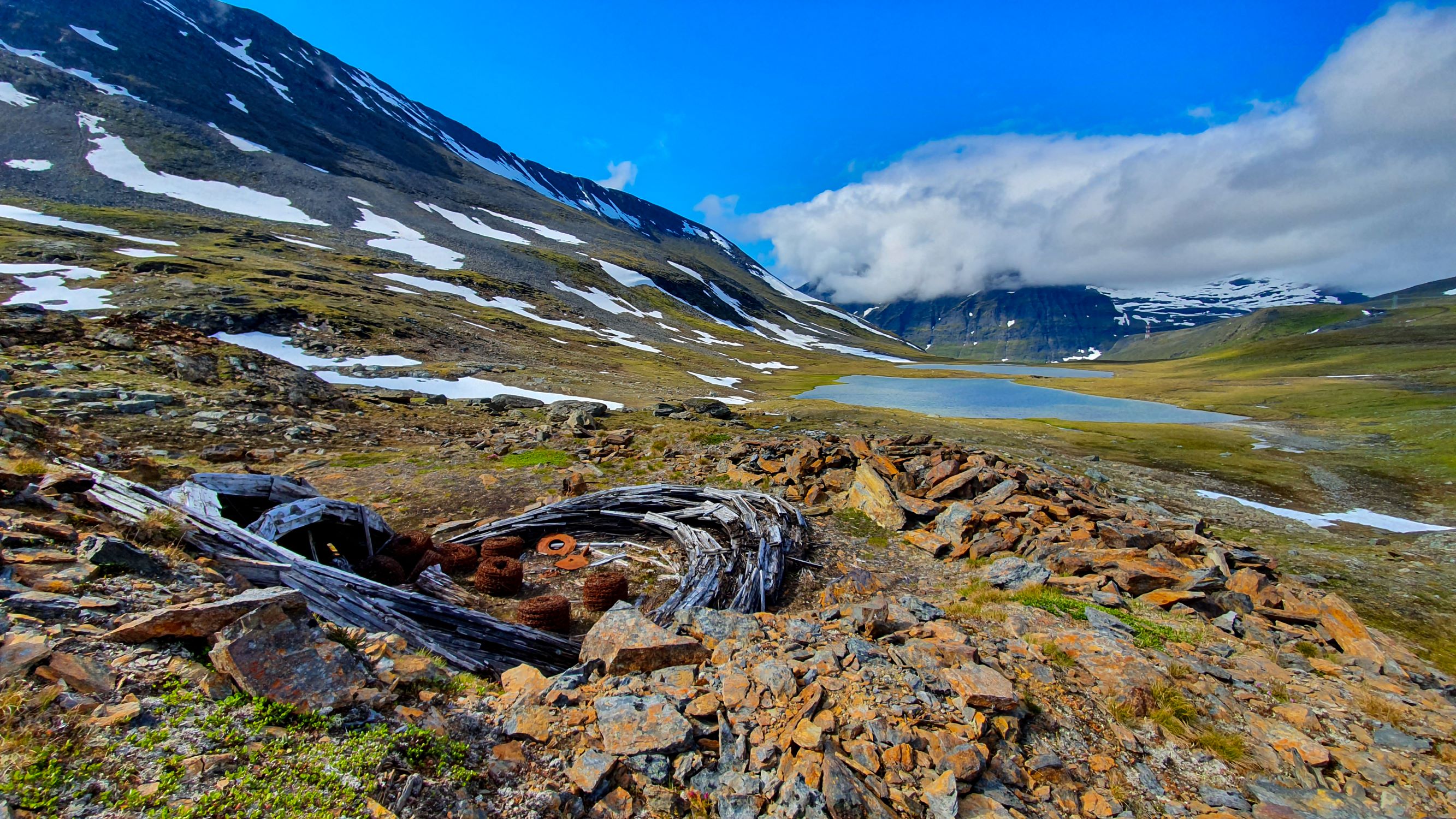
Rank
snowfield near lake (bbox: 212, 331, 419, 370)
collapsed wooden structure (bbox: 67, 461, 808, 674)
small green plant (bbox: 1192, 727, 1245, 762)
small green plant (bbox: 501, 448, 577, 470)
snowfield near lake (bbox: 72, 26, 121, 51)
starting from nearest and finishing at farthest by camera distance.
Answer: small green plant (bbox: 1192, 727, 1245, 762), collapsed wooden structure (bbox: 67, 461, 808, 674), small green plant (bbox: 501, 448, 577, 470), snowfield near lake (bbox: 212, 331, 419, 370), snowfield near lake (bbox: 72, 26, 121, 51)

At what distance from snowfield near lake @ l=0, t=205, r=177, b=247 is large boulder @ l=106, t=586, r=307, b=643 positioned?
80.7m

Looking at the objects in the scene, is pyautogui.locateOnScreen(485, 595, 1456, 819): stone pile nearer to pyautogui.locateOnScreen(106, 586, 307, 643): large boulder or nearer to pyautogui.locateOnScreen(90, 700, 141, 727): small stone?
pyautogui.locateOnScreen(106, 586, 307, 643): large boulder

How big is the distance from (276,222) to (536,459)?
3958 inches

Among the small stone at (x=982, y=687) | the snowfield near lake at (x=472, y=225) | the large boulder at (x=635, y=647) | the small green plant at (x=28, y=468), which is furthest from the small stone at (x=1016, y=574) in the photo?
the snowfield near lake at (x=472, y=225)

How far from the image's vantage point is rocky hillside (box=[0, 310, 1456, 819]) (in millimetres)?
3441

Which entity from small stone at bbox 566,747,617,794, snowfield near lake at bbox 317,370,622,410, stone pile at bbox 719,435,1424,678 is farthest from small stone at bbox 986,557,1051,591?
snowfield near lake at bbox 317,370,622,410

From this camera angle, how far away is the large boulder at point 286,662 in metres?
3.88

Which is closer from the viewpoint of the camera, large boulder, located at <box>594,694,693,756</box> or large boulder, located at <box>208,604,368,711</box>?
large boulder, located at <box>208,604,368,711</box>

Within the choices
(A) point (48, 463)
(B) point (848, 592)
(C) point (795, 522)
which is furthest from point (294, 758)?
(C) point (795, 522)

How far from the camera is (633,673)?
5.99 meters

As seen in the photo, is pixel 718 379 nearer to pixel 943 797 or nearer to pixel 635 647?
pixel 635 647

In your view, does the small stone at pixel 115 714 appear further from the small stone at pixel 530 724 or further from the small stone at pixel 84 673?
the small stone at pixel 530 724

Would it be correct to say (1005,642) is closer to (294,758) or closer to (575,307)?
(294,758)

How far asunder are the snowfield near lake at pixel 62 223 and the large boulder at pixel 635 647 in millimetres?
81616
